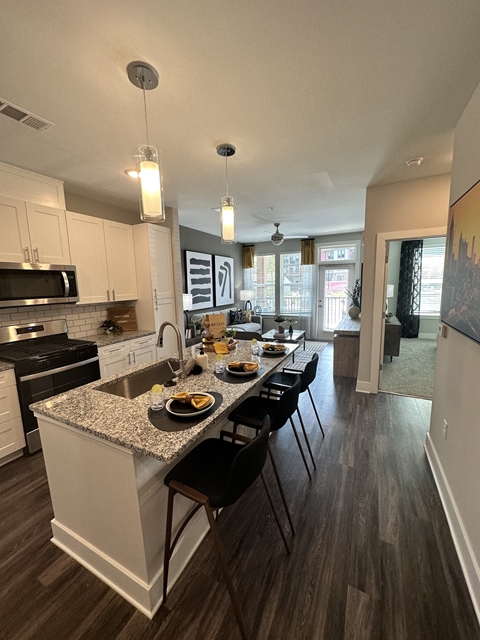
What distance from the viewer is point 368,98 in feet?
5.37

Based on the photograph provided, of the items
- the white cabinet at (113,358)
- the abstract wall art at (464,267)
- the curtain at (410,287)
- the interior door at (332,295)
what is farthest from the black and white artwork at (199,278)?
the curtain at (410,287)

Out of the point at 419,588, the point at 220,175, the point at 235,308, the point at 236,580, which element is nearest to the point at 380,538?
the point at 419,588

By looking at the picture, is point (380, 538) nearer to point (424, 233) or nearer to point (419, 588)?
point (419, 588)

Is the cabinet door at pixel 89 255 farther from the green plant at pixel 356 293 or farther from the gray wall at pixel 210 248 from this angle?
the green plant at pixel 356 293

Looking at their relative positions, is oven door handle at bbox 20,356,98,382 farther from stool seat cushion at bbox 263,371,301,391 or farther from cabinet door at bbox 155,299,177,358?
stool seat cushion at bbox 263,371,301,391

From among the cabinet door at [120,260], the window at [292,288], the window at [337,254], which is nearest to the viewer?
the cabinet door at [120,260]

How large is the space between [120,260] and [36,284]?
108cm

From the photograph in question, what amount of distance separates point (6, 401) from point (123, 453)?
1.85 metres

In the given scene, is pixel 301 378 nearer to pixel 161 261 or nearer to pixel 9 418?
pixel 9 418

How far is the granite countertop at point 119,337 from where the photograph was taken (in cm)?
302

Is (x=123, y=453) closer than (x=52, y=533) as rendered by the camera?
Yes

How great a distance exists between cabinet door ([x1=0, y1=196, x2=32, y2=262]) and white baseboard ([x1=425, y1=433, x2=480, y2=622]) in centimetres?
390

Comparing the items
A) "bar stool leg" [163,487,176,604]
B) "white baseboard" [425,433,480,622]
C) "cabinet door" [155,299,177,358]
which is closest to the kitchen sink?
"bar stool leg" [163,487,176,604]

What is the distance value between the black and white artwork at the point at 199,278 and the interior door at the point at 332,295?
116 inches
